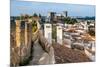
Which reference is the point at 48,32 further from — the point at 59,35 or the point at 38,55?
the point at 38,55

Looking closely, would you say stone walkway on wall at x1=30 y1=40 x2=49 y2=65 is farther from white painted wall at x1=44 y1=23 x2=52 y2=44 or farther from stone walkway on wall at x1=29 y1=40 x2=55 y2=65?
white painted wall at x1=44 y1=23 x2=52 y2=44

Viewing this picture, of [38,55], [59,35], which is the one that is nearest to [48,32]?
[59,35]

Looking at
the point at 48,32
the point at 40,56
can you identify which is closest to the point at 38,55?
the point at 40,56

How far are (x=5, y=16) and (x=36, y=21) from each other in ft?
1.11

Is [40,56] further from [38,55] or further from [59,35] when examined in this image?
[59,35]

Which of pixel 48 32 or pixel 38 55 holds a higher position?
pixel 48 32

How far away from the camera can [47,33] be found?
2137mm

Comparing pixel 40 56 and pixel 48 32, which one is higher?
pixel 48 32

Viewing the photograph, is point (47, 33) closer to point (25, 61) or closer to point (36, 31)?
point (36, 31)

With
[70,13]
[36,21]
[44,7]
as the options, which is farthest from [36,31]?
[70,13]
